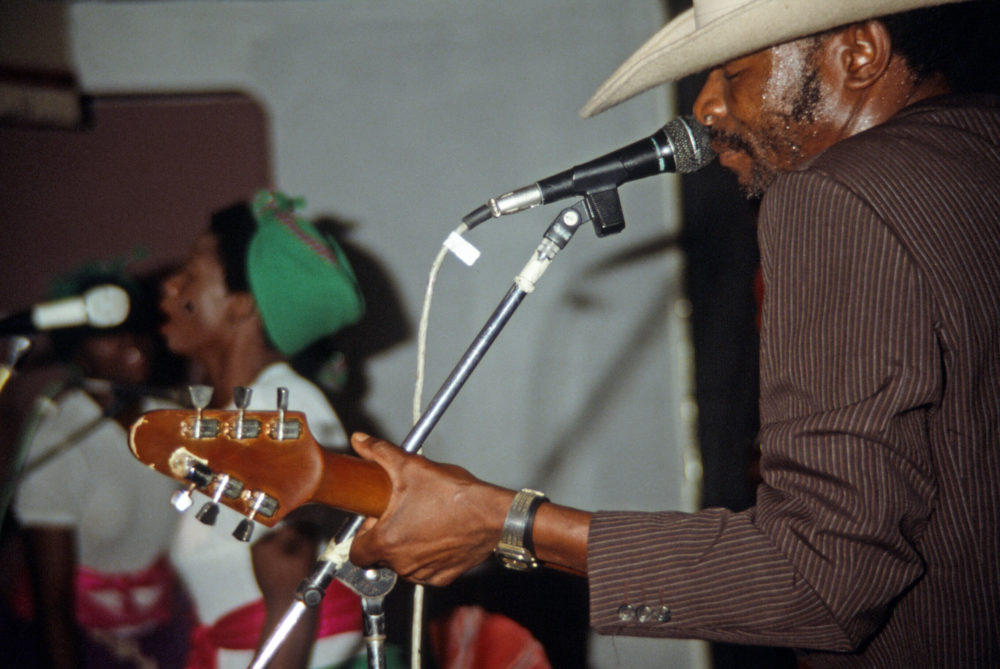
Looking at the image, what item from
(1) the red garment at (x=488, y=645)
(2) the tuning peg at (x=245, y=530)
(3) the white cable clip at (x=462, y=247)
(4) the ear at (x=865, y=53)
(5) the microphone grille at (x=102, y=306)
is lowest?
(1) the red garment at (x=488, y=645)

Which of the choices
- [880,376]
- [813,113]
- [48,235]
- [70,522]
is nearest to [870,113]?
[813,113]

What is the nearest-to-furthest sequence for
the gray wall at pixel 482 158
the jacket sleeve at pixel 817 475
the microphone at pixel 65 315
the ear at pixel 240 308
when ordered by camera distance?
1. the jacket sleeve at pixel 817 475
2. the microphone at pixel 65 315
3. the ear at pixel 240 308
4. the gray wall at pixel 482 158

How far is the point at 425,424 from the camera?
99 cm

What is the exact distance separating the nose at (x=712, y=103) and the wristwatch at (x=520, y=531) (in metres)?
0.61

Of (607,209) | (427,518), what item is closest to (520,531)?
(427,518)

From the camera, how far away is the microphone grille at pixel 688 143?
1062mm

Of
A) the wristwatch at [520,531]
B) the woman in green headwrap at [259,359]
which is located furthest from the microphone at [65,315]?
the wristwatch at [520,531]

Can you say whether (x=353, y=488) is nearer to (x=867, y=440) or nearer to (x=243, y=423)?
(x=243, y=423)

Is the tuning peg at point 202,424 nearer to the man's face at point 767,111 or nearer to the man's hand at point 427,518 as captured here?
the man's hand at point 427,518

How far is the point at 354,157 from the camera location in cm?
296

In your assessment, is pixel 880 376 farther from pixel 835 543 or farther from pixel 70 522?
pixel 70 522

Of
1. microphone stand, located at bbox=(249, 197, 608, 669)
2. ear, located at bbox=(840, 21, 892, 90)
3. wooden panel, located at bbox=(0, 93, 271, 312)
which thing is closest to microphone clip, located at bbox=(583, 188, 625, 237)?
microphone stand, located at bbox=(249, 197, 608, 669)

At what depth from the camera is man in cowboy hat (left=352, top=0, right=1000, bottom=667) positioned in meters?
0.77

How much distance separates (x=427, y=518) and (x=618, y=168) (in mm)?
550
